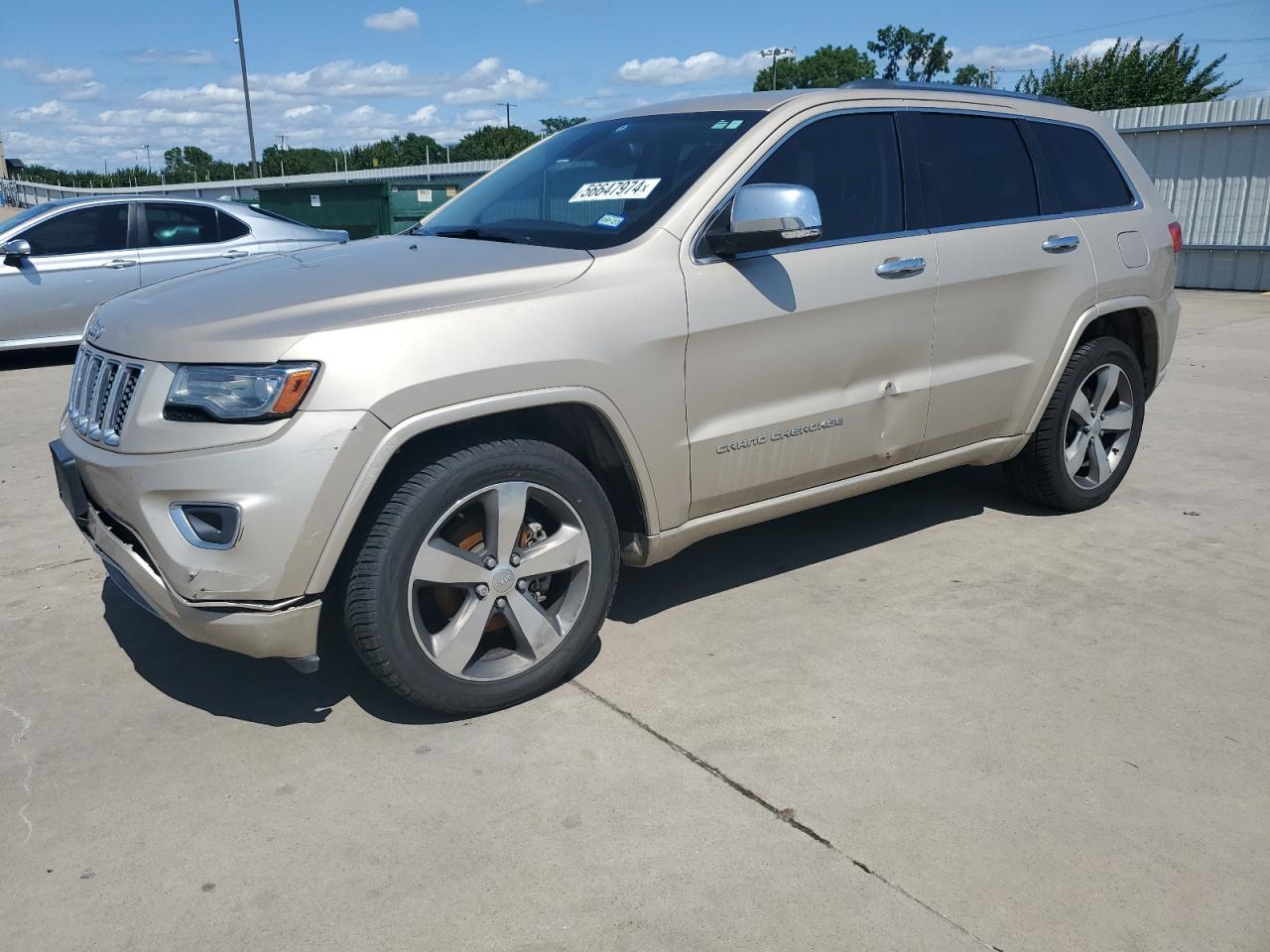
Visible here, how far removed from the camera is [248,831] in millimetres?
2760

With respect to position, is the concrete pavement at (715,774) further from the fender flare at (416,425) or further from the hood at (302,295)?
the hood at (302,295)

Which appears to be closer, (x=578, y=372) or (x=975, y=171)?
(x=578, y=372)

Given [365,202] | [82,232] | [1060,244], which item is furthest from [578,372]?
[365,202]

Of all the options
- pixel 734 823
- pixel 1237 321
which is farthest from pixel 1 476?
pixel 1237 321

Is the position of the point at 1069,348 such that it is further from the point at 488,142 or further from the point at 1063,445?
the point at 488,142

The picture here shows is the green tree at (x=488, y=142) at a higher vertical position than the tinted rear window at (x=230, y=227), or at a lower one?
higher

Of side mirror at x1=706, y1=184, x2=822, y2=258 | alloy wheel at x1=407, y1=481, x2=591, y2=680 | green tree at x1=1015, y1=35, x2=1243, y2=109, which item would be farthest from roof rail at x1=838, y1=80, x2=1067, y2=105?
green tree at x1=1015, y1=35, x2=1243, y2=109

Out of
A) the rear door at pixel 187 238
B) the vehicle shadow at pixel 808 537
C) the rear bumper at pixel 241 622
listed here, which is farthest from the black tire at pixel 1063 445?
the rear door at pixel 187 238

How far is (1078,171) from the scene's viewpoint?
4.84 m

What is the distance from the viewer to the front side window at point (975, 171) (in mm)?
4266

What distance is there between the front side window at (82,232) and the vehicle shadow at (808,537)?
289 inches

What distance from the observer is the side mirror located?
3.39m

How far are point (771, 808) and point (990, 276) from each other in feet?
8.15

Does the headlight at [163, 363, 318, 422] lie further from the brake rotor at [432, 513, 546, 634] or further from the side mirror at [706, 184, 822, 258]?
the side mirror at [706, 184, 822, 258]
